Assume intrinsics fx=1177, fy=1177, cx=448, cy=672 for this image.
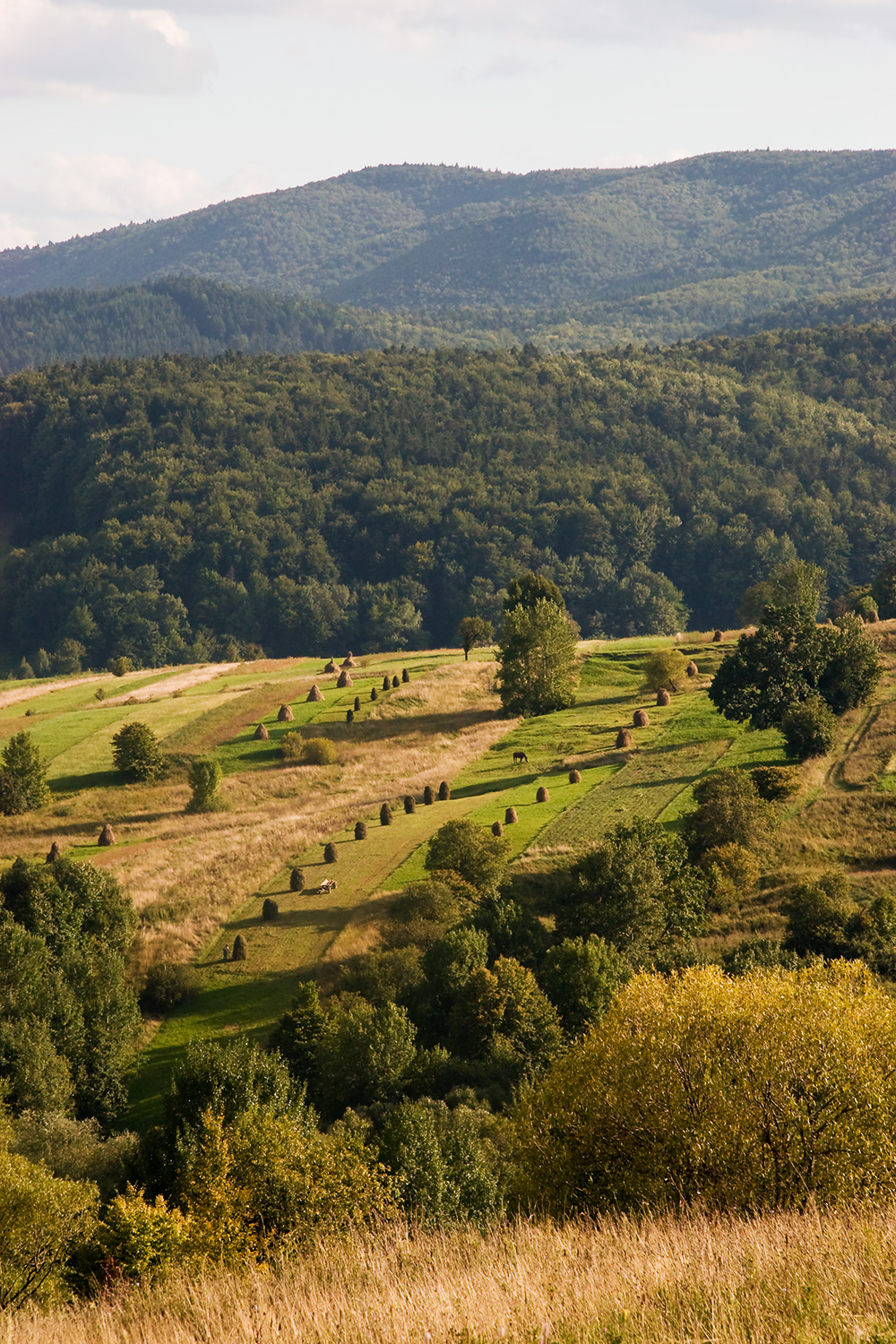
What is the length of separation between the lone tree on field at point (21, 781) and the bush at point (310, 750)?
17.2 m

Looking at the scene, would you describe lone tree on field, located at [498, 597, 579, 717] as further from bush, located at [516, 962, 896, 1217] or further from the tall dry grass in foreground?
the tall dry grass in foreground

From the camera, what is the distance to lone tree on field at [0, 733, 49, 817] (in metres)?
77.8

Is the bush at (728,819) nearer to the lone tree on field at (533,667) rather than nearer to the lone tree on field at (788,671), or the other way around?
the lone tree on field at (788,671)

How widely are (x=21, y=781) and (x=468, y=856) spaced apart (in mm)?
34912

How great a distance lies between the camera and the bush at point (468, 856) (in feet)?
194

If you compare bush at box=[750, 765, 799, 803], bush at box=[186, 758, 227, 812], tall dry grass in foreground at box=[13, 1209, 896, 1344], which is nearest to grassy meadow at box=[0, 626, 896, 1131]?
bush at box=[186, 758, 227, 812]

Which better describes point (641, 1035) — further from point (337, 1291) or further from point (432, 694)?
point (432, 694)

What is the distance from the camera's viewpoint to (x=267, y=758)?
87562 millimetres

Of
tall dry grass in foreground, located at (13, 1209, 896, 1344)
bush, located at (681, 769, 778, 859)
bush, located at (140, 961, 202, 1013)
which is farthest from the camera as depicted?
bush, located at (681, 769, 778, 859)

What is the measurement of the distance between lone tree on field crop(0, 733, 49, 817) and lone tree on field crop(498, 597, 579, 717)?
3611 cm

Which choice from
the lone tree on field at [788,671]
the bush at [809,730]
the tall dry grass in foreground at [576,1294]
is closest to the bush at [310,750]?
the lone tree on field at [788,671]

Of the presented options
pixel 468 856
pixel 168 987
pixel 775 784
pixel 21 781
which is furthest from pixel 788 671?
pixel 21 781

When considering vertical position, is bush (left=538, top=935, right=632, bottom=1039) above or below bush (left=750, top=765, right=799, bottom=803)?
below

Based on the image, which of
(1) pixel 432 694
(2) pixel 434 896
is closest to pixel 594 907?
(2) pixel 434 896
